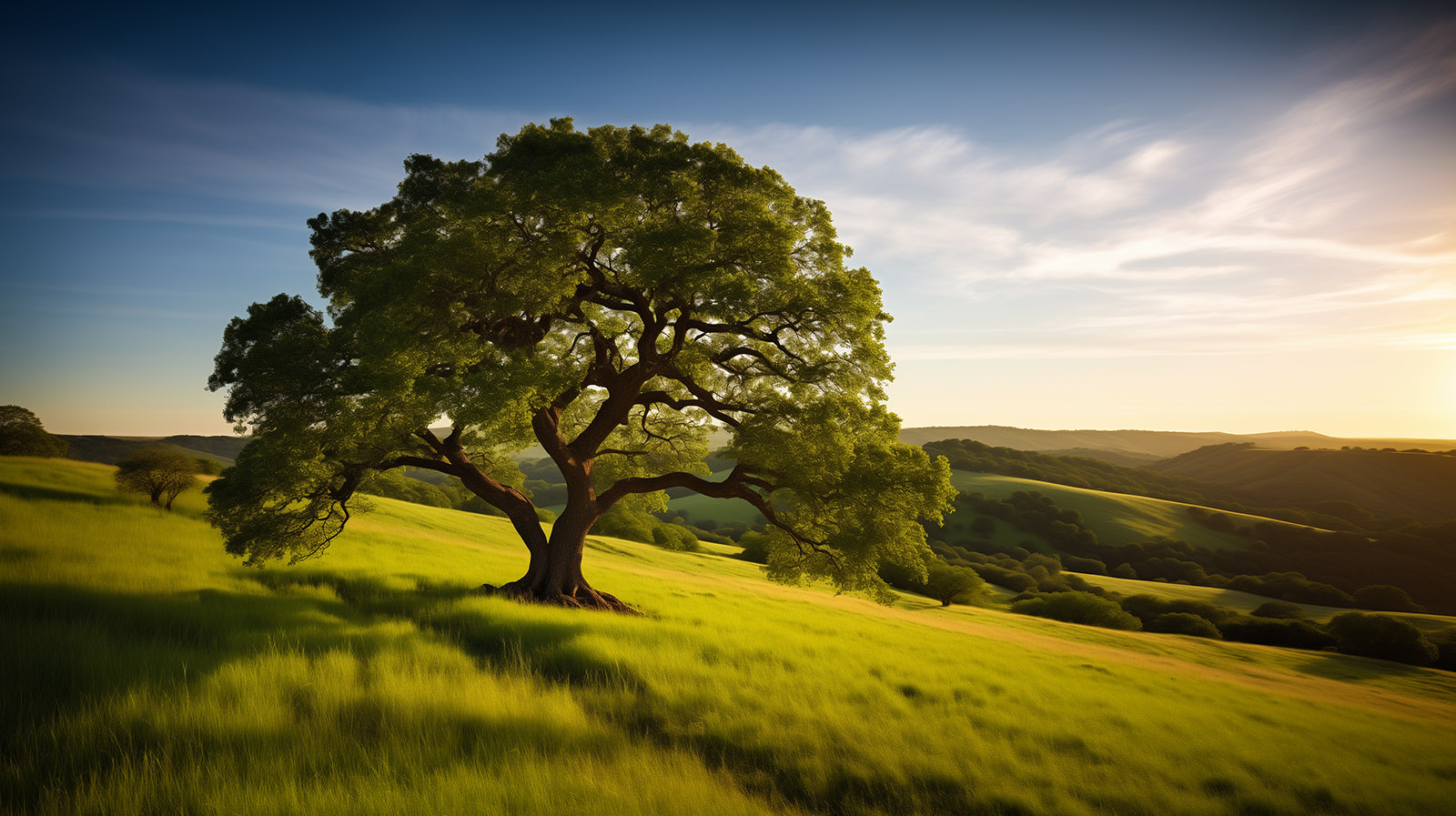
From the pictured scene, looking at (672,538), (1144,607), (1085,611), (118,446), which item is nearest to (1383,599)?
(1144,607)

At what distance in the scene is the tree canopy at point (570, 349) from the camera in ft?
44.3

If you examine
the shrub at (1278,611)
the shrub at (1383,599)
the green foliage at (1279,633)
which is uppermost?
the green foliage at (1279,633)

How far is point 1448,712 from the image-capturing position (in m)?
22.8

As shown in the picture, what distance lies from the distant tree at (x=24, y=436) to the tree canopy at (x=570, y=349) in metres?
41.9

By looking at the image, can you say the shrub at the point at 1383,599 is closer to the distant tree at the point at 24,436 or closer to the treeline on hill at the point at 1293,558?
the treeline on hill at the point at 1293,558

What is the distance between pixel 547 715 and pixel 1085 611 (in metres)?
63.9

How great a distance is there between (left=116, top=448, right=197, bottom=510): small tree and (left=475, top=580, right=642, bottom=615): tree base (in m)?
19.2

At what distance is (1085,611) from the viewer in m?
54.9

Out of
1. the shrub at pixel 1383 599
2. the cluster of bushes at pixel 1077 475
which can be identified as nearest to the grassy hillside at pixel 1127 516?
the cluster of bushes at pixel 1077 475

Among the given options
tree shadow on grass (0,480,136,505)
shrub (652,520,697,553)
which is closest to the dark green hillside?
tree shadow on grass (0,480,136,505)

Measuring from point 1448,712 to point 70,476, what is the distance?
2611 inches

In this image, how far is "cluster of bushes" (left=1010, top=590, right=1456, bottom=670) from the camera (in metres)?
43.6

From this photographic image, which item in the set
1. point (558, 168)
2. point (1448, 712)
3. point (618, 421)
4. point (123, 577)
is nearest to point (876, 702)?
point (618, 421)

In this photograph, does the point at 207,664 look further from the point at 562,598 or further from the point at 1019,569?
the point at 1019,569
